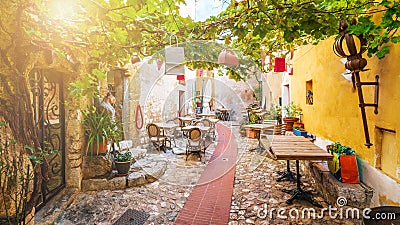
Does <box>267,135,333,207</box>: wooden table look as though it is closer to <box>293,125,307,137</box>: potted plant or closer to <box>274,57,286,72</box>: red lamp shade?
<box>293,125,307,137</box>: potted plant

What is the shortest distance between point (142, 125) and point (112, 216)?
3.58 m

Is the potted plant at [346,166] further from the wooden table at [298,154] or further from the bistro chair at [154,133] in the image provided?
the bistro chair at [154,133]

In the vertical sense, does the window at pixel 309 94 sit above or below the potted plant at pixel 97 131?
above

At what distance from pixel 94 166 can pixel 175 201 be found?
1.49 meters

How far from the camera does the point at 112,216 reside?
9.28 feet

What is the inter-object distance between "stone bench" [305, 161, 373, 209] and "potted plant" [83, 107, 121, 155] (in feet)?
10.5

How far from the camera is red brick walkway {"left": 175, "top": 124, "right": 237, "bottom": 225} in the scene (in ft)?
9.17

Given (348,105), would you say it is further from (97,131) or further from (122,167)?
(97,131)

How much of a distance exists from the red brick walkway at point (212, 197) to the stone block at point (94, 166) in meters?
1.50

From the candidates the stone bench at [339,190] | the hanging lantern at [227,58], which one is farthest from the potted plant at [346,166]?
the hanging lantern at [227,58]

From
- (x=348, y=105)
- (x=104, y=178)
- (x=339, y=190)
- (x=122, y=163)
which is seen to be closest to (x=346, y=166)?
(x=339, y=190)

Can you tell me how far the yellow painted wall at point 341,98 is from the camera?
230 centimetres

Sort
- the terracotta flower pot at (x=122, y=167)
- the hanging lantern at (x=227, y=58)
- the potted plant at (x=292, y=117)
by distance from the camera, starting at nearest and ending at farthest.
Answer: the hanging lantern at (x=227, y=58) → the terracotta flower pot at (x=122, y=167) → the potted plant at (x=292, y=117)

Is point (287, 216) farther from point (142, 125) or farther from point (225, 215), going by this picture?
point (142, 125)
